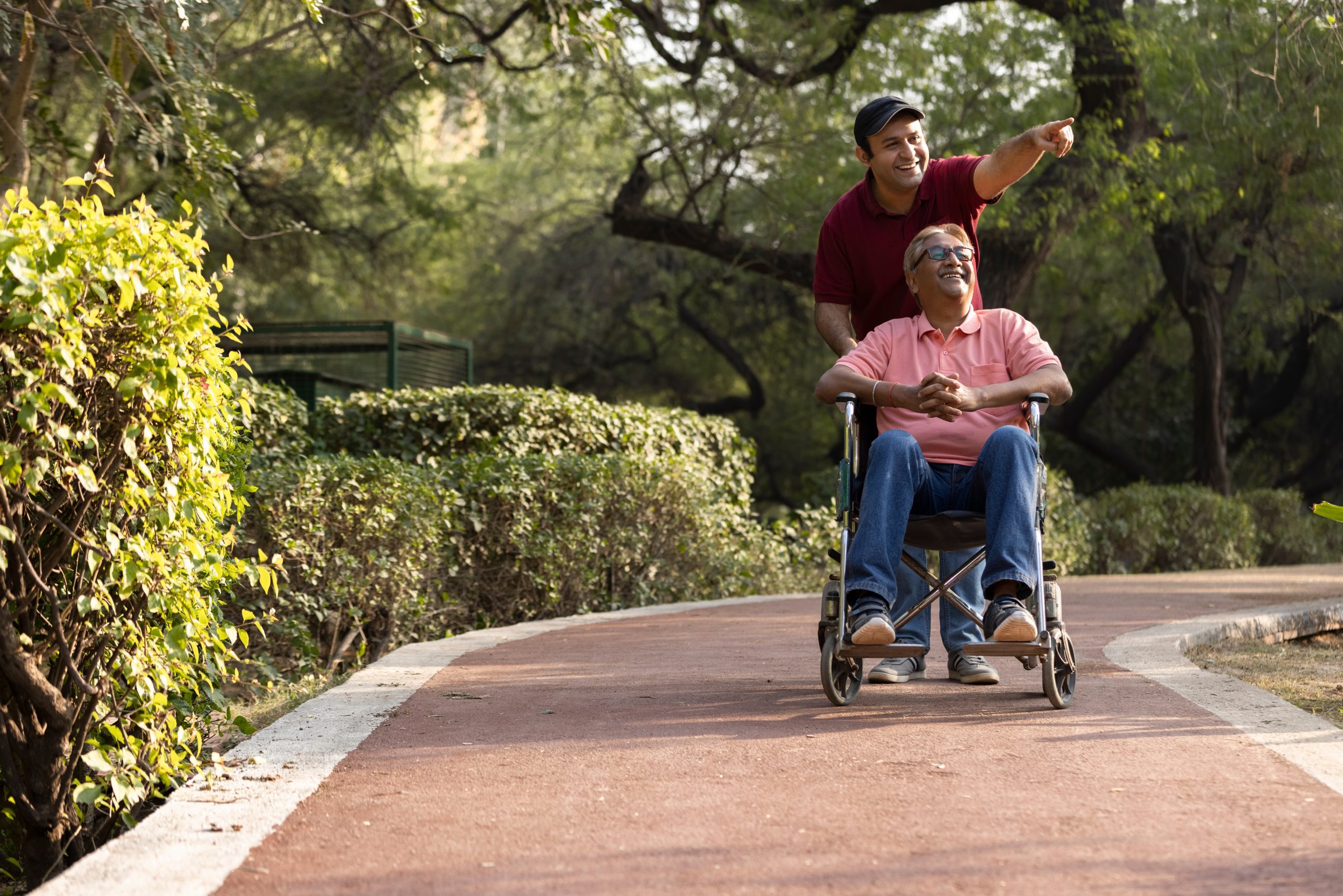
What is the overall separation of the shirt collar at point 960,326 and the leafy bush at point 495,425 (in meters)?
4.56

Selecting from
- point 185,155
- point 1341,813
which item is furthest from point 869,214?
point 185,155

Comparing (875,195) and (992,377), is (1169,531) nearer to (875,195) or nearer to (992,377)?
(875,195)

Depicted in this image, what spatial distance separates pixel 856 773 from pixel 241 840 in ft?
4.64

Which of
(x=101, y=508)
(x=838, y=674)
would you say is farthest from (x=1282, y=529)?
(x=101, y=508)

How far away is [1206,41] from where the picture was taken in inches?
572

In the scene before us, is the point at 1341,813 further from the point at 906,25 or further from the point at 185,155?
the point at 906,25

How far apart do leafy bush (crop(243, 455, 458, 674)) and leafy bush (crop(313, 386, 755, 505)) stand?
7.33 ft

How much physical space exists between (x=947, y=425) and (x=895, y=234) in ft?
2.52

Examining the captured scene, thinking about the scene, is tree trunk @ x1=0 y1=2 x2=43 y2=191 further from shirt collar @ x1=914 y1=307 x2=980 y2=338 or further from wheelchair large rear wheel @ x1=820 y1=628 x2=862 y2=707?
wheelchair large rear wheel @ x1=820 y1=628 x2=862 y2=707

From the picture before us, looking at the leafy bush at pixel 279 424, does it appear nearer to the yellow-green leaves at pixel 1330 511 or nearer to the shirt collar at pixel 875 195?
the shirt collar at pixel 875 195

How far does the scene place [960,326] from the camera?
4.40 metres

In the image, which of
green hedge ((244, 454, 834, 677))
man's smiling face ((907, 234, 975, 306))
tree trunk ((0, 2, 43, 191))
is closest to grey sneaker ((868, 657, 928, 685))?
man's smiling face ((907, 234, 975, 306))

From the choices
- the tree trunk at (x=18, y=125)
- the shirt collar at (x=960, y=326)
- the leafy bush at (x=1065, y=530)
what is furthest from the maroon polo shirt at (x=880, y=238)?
the leafy bush at (x=1065, y=530)

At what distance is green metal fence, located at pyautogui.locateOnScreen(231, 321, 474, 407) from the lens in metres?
13.1
